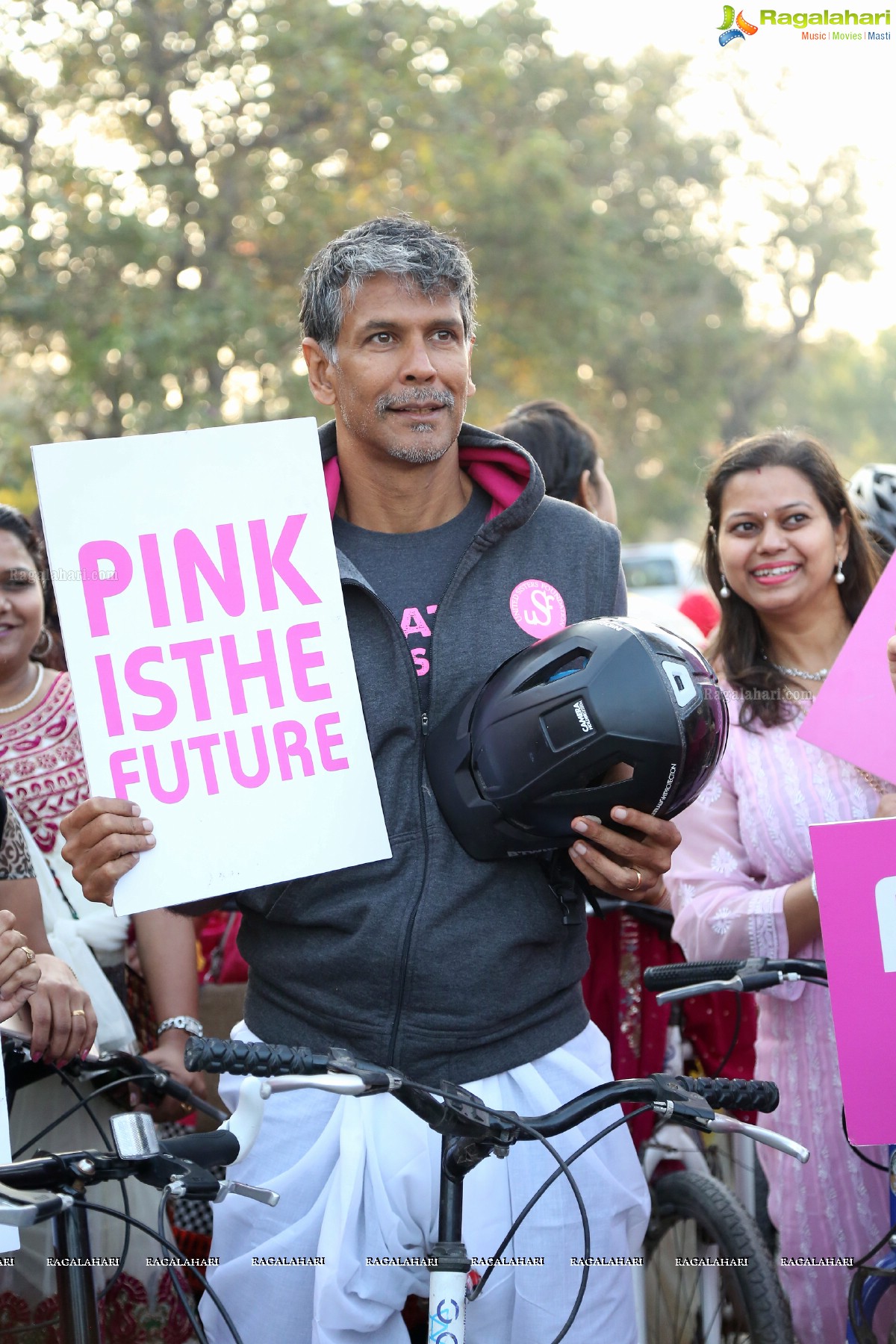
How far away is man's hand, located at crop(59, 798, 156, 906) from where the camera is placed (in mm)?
2211

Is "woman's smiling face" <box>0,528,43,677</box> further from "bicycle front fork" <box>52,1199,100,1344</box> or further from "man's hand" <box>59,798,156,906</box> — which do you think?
"bicycle front fork" <box>52,1199,100,1344</box>

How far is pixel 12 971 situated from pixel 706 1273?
1654mm

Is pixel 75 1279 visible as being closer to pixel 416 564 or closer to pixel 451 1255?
pixel 451 1255

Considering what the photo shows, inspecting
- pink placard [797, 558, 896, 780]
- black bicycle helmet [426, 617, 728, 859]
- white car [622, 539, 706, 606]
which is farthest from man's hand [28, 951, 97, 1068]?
white car [622, 539, 706, 606]

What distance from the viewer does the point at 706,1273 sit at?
3012 mm

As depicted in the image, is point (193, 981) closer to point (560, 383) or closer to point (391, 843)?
point (391, 843)

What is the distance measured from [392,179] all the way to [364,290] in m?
13.3

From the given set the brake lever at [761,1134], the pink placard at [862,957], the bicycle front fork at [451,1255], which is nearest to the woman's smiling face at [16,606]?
the bicycle front fork at [451,1255]

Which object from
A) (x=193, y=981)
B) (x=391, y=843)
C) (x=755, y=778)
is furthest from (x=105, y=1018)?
(x=755, y=778)

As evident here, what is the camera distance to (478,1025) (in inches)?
93.7

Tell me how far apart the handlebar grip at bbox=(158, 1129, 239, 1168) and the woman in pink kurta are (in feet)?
4.71

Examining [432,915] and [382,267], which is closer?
[432,915]

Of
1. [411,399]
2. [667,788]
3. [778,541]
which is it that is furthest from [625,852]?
[778,541]

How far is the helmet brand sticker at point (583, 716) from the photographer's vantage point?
213 centimetres
